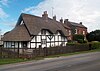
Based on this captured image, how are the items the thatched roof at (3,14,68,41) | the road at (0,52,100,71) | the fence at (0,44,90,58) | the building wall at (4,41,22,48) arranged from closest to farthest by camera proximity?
the road at (0,52,100,71), the fence at (0,44,90,58), the building wall at (4,41,22,48), the thatched roof at (3,14,68,41)

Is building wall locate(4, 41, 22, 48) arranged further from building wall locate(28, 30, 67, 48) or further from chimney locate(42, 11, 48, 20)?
chimney locate(42, 11, 48, 20)

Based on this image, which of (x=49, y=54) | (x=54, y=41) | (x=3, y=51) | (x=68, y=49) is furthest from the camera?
(x=54, y=41)

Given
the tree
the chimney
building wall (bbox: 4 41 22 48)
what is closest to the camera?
building wall (bbox: 4 41 22 48)

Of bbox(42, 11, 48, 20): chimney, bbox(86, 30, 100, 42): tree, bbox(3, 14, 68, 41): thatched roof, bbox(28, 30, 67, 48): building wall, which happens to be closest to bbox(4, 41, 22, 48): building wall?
bbox(3, 14, 68, 41): thatched roof

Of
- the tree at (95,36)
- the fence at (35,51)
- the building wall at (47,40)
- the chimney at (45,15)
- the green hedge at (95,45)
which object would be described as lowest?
the fence at (35,51)

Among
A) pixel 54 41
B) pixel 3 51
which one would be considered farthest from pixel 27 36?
pixel 3 51

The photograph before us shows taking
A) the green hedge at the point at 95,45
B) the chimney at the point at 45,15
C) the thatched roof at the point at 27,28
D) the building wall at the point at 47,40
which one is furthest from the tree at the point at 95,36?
the thatched roof at the point at 27,28

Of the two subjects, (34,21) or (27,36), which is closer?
(27,36)

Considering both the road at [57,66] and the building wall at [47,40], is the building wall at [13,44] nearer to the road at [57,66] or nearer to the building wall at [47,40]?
the building wall at [47,40]

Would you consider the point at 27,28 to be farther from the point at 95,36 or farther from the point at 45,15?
the point at 95,36

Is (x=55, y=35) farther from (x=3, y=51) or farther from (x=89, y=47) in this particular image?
(x=3, y=51)

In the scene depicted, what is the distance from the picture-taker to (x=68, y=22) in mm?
76438

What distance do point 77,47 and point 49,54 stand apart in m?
11.1

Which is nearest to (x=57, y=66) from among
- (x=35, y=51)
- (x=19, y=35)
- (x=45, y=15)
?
(x=35, y=51)
